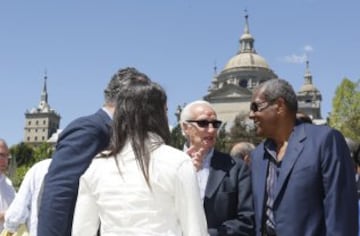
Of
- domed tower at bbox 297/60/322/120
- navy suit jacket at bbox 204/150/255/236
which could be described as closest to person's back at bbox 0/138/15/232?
navy suit jacket at bbox 204/150/255/236

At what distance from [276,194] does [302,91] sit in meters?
116

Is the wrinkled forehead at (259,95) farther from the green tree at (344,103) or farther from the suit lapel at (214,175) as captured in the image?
the green tree at (344,103)

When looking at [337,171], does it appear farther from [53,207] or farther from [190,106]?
[53,207]

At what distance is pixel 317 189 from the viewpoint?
358 centimetres

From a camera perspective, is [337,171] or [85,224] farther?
[337,171]

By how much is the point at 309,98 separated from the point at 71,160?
11089 centimetres

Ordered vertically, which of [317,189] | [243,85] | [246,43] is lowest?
[317,189]

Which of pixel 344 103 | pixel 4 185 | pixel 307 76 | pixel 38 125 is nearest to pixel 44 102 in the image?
pixel 38 125

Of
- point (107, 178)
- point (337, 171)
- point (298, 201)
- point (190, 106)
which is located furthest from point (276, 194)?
point (107, 178)

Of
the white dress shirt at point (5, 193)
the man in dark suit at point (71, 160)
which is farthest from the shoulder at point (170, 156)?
the white dress shirt at point (5, 193)

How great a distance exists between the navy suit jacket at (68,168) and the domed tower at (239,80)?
279 feet

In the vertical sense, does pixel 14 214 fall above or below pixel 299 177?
below

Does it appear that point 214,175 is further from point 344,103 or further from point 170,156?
point 344,103

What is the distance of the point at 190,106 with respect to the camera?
168 inches
